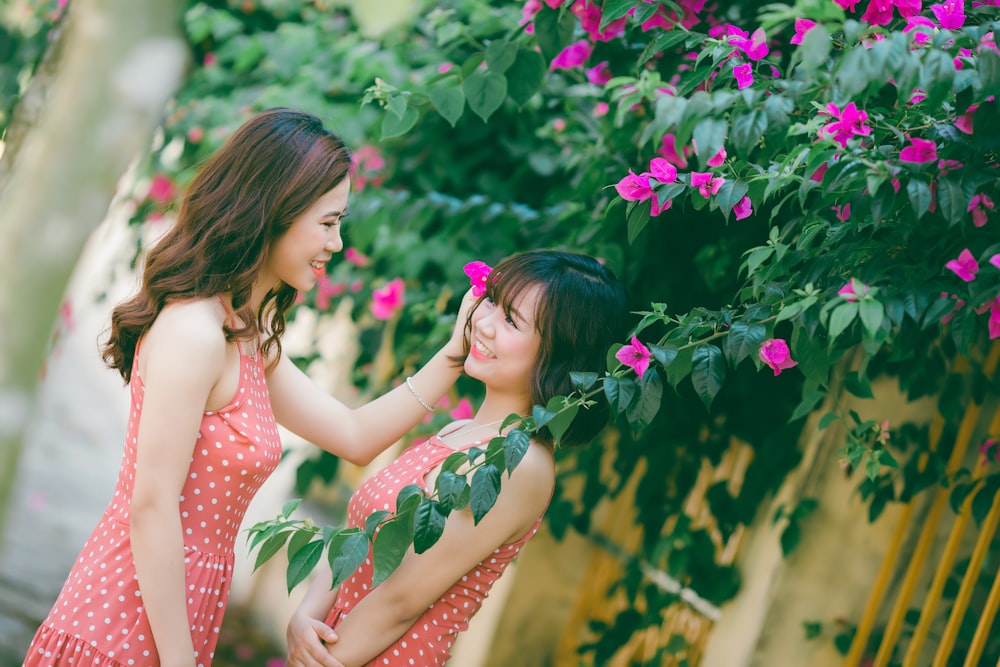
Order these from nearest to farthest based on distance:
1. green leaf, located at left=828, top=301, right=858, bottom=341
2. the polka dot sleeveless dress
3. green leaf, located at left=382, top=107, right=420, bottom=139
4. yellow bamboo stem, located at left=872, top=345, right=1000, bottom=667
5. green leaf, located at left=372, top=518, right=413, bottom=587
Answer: green leaf, located at left=828, top=301, right=858, bottom=341, green leaf, located at left=372, top=518, right=413, bottom=587, the polka dot sleeveless dress, green leaf, located at left=382, top=107, right=420, bottom=139, yellow bamboo stem, located at left=872, top=345, right=1000, bottom=667

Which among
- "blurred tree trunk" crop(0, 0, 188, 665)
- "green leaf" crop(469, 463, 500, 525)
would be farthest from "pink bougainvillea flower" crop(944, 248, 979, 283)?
"blurred tree trunk" crop(0, 0, 188, 665)

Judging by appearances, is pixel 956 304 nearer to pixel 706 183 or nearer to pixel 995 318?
pixel 995 318

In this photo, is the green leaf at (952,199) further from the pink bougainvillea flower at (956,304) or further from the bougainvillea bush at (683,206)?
the pink bougainvillea flower at (956,304)

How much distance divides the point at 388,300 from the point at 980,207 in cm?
186

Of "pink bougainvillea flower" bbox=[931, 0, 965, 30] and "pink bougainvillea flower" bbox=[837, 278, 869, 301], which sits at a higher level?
"pink bougainvillea flower" bbox=[931, 0, 965, 30]

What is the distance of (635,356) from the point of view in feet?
4.86

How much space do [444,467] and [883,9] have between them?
3.14 feet

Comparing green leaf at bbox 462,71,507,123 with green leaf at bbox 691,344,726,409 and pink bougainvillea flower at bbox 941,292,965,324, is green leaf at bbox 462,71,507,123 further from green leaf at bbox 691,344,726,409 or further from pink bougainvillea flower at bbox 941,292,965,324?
pink bougainvillea flower at bbox 941,292,965,324

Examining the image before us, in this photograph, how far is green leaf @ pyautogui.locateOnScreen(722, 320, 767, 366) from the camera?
142cm

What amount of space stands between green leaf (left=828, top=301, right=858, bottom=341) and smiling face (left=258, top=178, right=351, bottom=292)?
0.83 metres

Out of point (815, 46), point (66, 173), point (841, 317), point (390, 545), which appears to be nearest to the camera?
point (815, 46)

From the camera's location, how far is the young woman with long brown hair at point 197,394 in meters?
1.57

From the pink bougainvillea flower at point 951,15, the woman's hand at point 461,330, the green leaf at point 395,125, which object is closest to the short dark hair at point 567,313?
the woman's hand at point 461,330

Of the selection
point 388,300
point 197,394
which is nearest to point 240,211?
→ point 197,394
